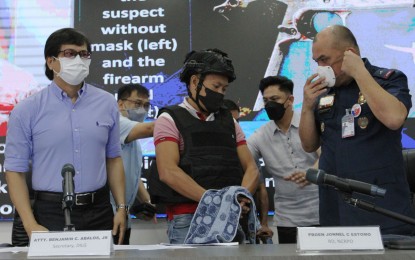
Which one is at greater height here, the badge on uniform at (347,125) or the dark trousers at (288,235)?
the badge on uniform at (347,125)

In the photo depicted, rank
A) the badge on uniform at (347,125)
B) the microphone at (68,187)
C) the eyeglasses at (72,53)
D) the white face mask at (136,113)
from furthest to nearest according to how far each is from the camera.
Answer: the white face mask at (136,113)
the eyeglasses at (72,53)
the badge on uniform at (347,125)
the microphone at (68,187)

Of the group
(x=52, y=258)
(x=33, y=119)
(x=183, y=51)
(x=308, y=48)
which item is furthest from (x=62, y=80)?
(x=308, y=48)

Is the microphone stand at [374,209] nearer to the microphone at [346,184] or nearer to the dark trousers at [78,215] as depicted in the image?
the microphone at [346,184]

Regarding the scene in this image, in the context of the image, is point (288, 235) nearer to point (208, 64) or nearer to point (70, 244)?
point (208, 64)

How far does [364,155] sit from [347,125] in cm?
15

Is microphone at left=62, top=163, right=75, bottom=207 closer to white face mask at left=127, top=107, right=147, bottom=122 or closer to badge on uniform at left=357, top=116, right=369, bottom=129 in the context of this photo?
badge on uniform at left=357, top=116, right=369, bottom=129

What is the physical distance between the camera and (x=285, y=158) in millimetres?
3297

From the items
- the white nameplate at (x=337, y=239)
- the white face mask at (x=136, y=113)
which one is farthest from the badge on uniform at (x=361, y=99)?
the white face mask at (x=136, y=113)

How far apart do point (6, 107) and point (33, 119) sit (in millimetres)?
1985

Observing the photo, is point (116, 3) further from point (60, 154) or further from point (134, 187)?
point (60, 154)

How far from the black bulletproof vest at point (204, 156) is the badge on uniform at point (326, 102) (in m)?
0.42

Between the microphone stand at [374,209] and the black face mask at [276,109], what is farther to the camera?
the black face mask at [276,109]

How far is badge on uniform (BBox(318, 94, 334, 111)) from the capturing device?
2447 mm

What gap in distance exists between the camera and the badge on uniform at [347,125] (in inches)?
90.5
